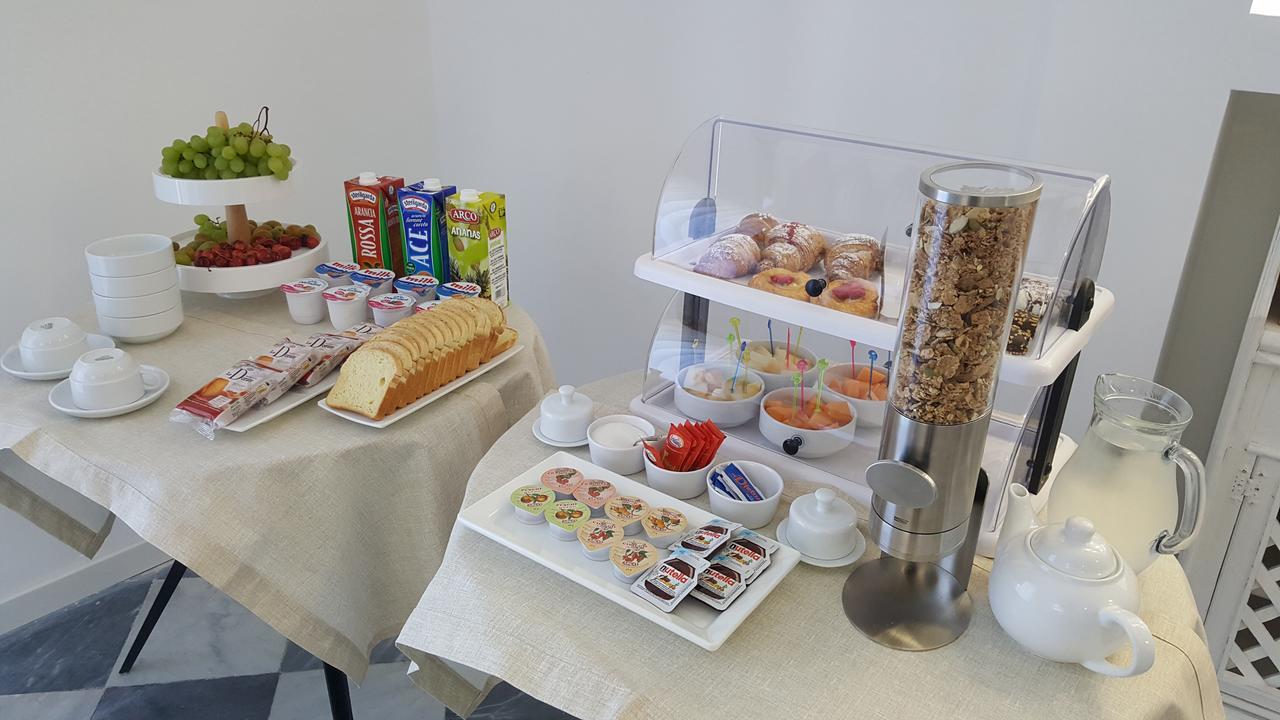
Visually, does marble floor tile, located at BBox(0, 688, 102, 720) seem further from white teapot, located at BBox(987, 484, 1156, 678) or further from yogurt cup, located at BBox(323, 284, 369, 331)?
white teapot, located at BBox(987, 484, 1156, 678)

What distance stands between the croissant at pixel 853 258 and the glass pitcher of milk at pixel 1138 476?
37cm

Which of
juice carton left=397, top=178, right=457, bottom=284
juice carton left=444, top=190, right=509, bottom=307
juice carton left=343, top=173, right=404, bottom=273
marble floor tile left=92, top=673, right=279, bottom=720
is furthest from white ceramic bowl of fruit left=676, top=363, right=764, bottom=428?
marble floor tile left=92, top=673, right=279, bottom=720

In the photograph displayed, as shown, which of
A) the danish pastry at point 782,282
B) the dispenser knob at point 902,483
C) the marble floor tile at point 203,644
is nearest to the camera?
the dispenser knob at point 902,483

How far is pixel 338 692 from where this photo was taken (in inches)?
58.2

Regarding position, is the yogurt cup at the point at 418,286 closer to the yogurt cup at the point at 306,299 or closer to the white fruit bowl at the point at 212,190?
the yogurt cup at the point at 306,299

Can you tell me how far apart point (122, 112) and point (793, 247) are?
1750mm

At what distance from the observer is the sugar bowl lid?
139 cm

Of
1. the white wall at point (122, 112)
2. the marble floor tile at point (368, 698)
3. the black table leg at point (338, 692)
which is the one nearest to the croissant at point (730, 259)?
the black table leg at point (338, 692)

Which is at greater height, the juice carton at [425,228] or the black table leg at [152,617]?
the juice carton at [425,228]

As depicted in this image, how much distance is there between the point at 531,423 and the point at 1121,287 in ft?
4.20

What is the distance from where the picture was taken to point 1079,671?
97 centimetres

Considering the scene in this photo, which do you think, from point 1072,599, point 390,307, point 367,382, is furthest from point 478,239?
point 1072,599

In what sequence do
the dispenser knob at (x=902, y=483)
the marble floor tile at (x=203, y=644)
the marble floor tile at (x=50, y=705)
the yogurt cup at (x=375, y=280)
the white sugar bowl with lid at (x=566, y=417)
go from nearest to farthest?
1. the dispenser knob at (x=902, y=483)
2. the white sugar bowl with lid at (x=566, y=417)
3. the yogurt cup at (x=375, y=280)
4. the marble floor tile at (x=50, y=705)
5. the marble floor tile at (x=203, y=644)

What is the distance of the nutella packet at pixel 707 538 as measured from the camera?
110cm
